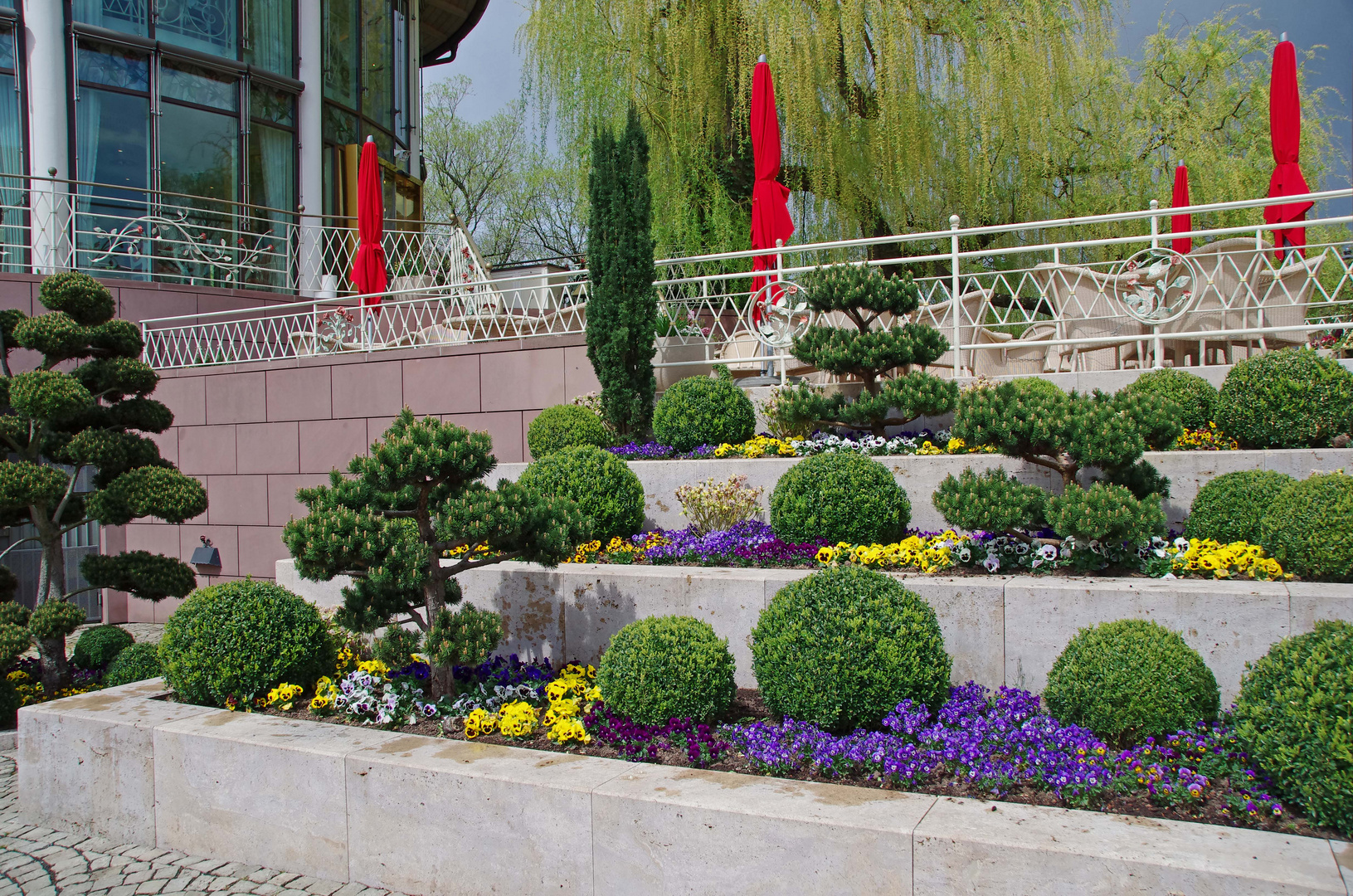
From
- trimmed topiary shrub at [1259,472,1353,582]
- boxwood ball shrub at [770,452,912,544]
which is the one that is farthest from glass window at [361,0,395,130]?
trimmed topiary shrub at [1259,472,1353,582]

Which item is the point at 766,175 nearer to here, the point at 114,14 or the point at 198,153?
the point at 198,153

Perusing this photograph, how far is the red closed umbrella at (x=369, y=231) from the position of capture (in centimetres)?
1195

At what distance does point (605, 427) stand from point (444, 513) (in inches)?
155

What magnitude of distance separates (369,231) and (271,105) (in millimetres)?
5200

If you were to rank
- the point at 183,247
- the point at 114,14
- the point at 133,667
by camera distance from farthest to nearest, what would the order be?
the point at 183,247
the point at 114,14
the point at 133,667

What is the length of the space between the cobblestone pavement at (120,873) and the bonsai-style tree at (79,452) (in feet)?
8.39

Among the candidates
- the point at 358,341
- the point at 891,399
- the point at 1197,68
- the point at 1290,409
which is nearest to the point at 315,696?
the point at 891,399

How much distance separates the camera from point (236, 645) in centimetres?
527

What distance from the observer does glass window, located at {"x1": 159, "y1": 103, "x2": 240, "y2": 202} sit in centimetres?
1396

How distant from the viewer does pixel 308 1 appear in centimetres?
1563

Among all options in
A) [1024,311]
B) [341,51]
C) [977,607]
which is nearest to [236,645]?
[977,607]

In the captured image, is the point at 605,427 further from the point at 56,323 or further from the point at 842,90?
the point at 842,90

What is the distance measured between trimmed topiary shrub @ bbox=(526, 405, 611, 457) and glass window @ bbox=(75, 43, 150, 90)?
407 inches

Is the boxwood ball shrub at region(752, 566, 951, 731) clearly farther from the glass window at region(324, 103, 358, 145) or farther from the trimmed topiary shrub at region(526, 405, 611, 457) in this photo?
the glass window at region(324, 103, 358, 145)
